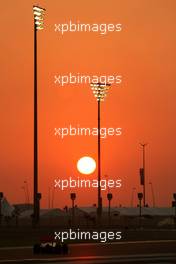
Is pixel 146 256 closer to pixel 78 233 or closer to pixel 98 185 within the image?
pixel 98 185

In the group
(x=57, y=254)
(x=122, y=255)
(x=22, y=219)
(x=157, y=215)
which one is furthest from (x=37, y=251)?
(x=157, y=215)

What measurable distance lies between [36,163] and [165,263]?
1005 inches

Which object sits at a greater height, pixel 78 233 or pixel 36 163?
pixel 36 163

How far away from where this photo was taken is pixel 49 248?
55.8m

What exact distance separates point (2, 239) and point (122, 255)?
839 inches

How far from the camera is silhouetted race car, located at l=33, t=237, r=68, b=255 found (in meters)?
55.3

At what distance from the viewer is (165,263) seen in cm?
4516

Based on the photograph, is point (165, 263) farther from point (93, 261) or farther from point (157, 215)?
point (157, 215)

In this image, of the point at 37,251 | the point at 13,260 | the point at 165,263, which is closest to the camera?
the point at 165,263

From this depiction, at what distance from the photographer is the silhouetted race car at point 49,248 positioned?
5534 cm

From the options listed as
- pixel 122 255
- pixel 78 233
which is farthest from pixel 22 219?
pixel 122 255

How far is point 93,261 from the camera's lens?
47.1 m

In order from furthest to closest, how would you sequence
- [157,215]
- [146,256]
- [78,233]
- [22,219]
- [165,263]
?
[157,215]
[22,219]
[78,233]
[146,256]
[165,263]

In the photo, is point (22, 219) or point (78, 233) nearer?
point (78, 233)
